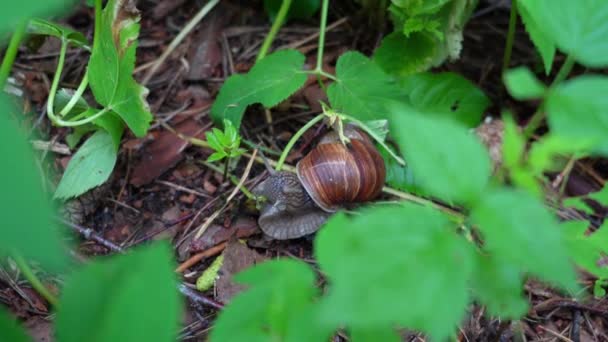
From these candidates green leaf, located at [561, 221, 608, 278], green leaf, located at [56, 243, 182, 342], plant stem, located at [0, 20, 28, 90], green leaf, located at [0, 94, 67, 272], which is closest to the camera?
green leaf, located at [0, 94, 67, 272]

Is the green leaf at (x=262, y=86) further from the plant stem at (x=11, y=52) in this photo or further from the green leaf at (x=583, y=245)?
the green leaf at (x=583, y=245)

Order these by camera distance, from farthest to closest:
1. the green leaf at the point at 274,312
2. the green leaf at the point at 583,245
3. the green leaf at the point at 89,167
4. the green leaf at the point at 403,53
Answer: the green leaf at the point at 403,53, the green leaf at the point at 89,167, the green leaf at the point at 583,245, the green leaf at the point at 274,312

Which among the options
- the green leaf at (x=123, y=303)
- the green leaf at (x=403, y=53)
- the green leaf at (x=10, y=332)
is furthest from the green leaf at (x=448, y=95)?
the green leaf at (x=10, y=332)

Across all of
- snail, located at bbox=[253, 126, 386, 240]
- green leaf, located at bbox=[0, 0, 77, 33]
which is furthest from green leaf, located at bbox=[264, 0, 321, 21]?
green leaf, located at bbox=[0, 0, 77, 33]

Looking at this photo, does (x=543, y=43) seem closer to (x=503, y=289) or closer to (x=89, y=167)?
(x=503, y=289)

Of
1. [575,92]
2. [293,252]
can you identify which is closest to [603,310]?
[293,252]

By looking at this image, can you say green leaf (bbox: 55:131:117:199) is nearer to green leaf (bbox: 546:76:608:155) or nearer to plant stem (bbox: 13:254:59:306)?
plant stem (bbox: 13:254:59:306)
